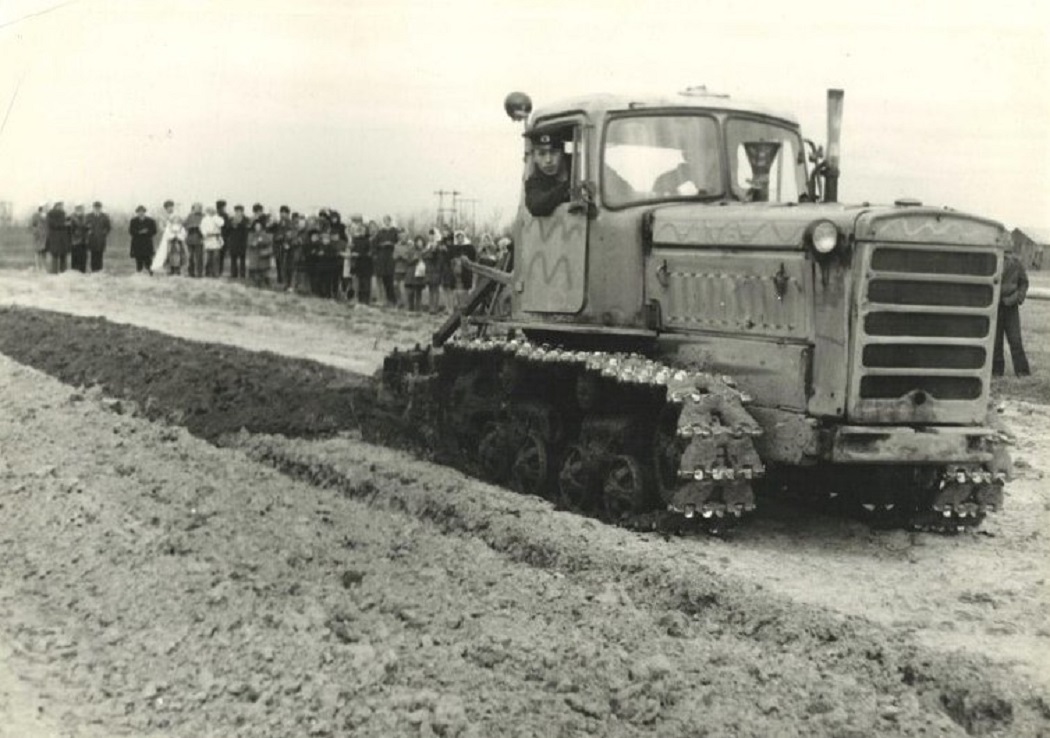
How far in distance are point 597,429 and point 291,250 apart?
19.3m

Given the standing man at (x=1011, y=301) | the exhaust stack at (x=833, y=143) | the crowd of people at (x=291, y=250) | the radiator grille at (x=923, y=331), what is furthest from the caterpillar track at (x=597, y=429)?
the crowd of people at (x=291, y=250)

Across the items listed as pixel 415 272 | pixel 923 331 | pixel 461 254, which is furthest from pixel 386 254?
pixel 923 331

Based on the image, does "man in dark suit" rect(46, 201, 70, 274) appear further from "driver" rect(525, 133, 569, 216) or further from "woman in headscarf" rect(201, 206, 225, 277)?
"driver" rect(525, 133, 569, 216)

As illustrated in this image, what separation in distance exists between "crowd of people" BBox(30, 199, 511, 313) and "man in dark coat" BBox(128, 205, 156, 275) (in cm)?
2

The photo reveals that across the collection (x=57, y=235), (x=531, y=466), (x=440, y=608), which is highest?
(x=57, y=235)

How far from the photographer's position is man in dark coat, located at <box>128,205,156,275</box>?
2994 centimetres

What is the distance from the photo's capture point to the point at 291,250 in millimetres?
28062

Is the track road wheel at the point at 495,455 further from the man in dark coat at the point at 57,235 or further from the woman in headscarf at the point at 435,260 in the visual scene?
the man in dark coat at the point at 57,235

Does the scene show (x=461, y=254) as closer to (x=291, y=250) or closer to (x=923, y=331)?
(x=291, y=250)

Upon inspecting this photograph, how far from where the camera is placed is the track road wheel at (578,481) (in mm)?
9648

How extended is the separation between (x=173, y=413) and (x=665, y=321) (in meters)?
5.21

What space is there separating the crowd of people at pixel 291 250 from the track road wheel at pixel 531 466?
14.1 m

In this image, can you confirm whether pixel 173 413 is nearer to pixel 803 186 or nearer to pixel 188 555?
pixel 188 555

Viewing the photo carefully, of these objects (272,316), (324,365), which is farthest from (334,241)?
(324,365)
